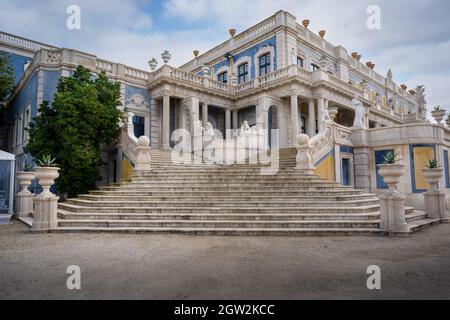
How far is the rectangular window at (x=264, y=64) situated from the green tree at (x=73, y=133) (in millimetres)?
12424

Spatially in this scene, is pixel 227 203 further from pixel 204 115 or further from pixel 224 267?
pixel 204 115

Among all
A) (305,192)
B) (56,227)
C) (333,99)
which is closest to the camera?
(56,227)

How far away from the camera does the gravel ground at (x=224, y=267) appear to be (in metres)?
2.95

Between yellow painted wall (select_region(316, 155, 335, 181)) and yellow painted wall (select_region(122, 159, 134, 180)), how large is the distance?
7.92 meters

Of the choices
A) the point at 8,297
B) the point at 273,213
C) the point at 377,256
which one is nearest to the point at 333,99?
the point at 273,213

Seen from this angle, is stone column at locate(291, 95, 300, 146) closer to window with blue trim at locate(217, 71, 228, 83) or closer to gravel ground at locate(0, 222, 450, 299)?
window with blue trim at locate(217, 71, 228, 83)

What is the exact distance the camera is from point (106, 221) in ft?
23.2

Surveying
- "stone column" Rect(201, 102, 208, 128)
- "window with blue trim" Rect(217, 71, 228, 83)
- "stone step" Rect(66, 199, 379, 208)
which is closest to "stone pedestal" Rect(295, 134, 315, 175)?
"stone step" Rect(66, 199, 379, 208)

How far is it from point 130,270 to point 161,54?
15633 mm

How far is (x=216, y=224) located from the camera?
6.73 metres

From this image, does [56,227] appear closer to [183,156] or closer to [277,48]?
[183,156]

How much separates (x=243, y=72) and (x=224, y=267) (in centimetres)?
2009

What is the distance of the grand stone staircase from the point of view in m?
6.54

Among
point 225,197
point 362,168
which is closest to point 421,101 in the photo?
point 362,168
